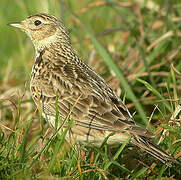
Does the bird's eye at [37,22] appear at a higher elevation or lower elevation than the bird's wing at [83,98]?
higher

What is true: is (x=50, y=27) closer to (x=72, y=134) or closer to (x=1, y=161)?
(x=72, y=134)

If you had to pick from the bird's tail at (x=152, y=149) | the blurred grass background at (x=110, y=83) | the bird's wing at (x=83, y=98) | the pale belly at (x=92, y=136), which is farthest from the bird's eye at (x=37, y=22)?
the bird's tail at (x=152, y=149)

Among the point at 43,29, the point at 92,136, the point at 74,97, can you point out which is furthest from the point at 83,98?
the point at 43,29

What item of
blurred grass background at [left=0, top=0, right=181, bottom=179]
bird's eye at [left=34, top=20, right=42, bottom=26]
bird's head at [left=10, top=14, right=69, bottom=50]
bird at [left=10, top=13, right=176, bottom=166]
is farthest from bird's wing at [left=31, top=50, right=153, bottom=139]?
bird's eye at [left=34, top=20, right=42, bottom=26]

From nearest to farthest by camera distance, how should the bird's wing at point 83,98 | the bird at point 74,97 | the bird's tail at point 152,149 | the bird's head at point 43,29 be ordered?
the bird's tail at point 152,149, the bird at point 74,97, the bird's wing at point 83,98, the bird's head at point 43,29

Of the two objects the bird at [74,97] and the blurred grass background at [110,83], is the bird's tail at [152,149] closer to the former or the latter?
A: the bird at [74,97]

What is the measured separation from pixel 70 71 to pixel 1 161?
4.39 ft

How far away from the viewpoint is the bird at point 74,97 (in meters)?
4.31

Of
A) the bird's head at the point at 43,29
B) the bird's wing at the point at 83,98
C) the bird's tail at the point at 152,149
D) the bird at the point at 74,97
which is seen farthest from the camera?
the bird's head at the point at 43,29

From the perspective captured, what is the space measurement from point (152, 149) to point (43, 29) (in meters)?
2.19

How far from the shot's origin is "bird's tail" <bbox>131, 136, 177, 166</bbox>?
4.08 m

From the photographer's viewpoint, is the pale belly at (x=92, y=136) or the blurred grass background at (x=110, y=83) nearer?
the blurred grass background at (x=110, y=83)

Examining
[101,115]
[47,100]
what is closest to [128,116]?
[101,115]

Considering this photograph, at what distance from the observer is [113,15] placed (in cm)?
864
